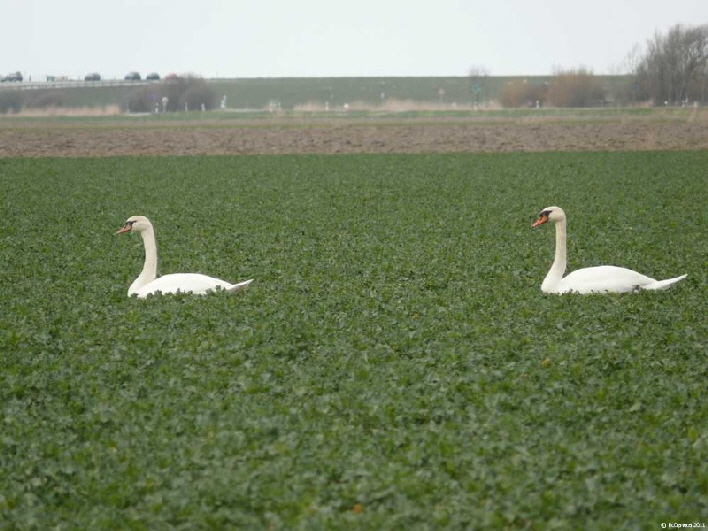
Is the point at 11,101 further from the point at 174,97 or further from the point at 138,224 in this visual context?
the point at 138,224

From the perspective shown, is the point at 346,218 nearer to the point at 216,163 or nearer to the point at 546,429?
the point at 546,429

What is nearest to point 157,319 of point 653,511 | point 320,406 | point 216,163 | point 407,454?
point 320,406

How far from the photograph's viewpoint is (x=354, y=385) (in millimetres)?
9352

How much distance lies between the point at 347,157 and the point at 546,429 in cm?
3900

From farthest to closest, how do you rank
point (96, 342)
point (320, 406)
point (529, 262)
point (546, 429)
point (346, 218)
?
point (346, 218), point (529, 262), point (96, 342), point (320, 406), point (546, 429)

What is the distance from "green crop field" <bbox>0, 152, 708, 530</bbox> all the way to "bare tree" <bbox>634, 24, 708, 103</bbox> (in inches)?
3873

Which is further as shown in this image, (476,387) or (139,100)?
(139,100)

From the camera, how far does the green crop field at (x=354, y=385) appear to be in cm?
697

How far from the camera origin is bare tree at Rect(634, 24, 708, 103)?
373 feet

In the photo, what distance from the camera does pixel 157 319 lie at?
12258mm

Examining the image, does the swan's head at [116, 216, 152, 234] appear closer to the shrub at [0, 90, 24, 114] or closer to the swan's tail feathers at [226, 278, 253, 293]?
the swan's tail feathers at [226, 278, 253, 293]

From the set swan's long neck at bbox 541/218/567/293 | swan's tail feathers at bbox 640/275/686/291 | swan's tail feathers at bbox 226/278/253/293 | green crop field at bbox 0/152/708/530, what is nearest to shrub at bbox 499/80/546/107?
green crop field at bbox 0/152/708/530

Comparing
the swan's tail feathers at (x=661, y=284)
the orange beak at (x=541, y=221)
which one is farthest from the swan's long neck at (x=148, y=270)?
the swan's tail feathers at (x=661, y=284)

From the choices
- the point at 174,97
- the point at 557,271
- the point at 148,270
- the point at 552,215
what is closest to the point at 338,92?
the point at 174,97
